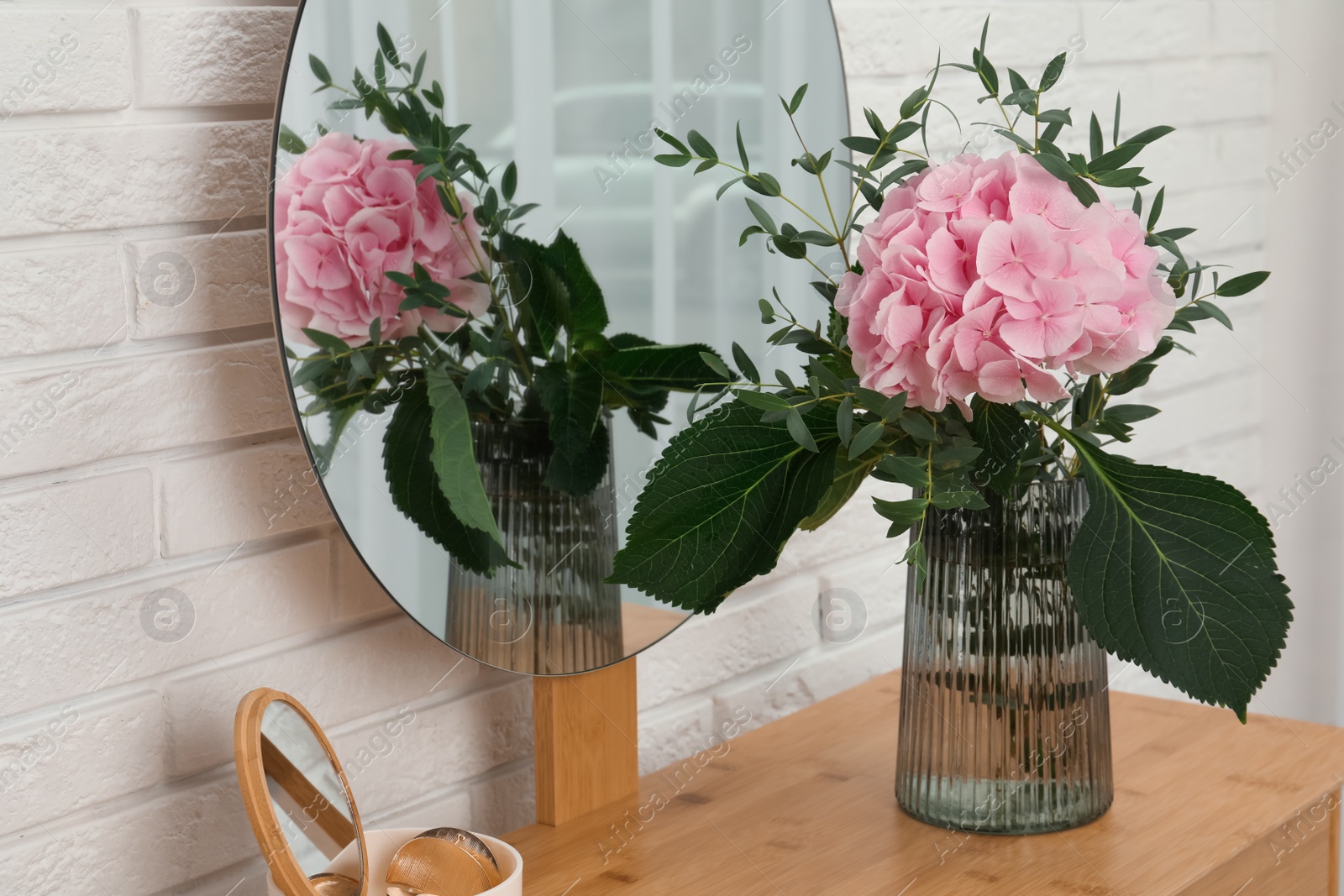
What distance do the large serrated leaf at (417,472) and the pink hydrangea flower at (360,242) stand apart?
5 centimetres

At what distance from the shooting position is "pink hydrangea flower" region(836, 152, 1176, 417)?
0.68m

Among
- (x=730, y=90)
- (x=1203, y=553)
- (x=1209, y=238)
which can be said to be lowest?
(x=1203, y=553)

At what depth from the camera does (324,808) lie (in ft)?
2.31

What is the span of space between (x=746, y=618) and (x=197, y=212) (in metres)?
0.59

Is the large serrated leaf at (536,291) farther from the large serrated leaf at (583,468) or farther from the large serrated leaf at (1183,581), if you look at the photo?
the large serrated leaf at (1183,581)

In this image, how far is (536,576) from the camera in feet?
2.77

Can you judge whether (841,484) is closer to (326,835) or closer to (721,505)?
(721,505)

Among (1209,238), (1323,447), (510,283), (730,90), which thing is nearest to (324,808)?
(510,283)

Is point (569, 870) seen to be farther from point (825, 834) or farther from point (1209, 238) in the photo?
point (1209, 238)

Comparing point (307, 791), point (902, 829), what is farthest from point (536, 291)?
point (902, 829)

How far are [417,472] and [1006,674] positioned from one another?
0.39 metres

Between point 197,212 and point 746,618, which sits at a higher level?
point 197,212

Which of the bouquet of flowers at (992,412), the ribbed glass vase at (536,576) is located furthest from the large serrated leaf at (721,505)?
the ribbed glass vase at (536,576)

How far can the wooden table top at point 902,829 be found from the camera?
80 centimetres
